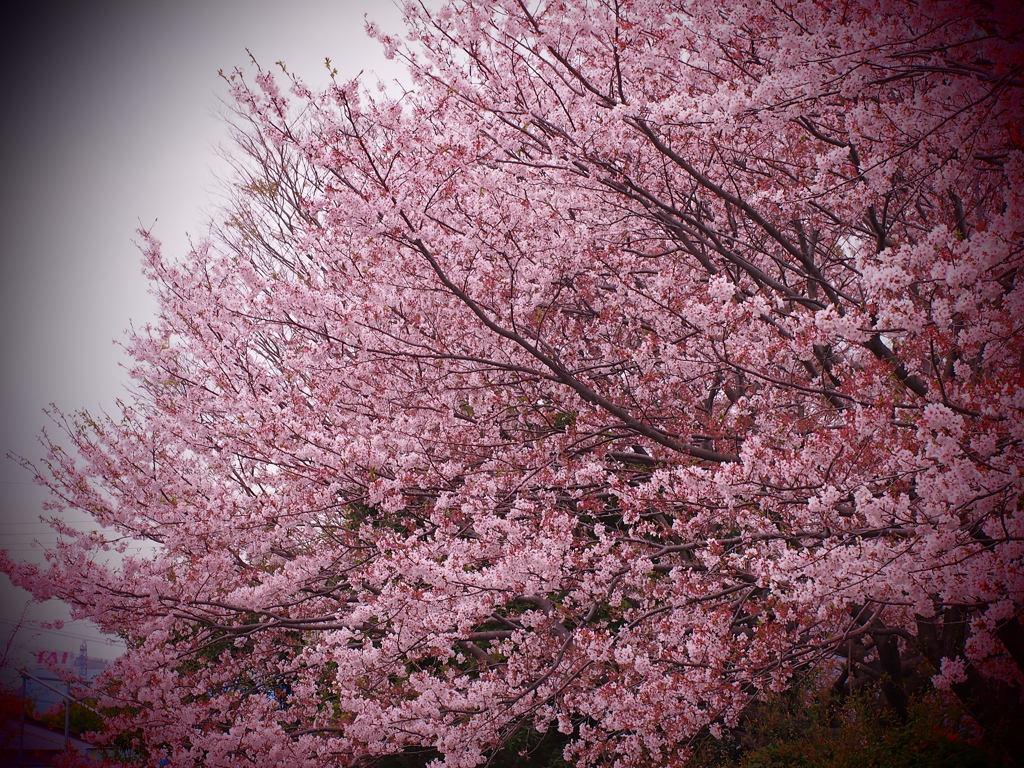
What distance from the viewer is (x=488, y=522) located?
463cm

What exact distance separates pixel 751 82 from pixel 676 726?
4597 mm

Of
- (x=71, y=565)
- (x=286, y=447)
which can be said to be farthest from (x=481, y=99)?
(x=71, y=565)

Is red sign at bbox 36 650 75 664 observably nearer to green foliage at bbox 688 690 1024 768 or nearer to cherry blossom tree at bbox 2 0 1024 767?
cherry blossom tree at bbox 2 0 1024 767

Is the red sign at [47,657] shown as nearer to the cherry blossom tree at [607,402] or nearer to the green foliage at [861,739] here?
the cherry blossom tree at [607,402]

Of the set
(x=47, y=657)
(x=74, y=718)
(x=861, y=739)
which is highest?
(x=74, y=718)

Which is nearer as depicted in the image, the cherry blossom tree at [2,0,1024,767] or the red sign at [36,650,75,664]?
the cherry blossom tree at [2,0,1024,767]

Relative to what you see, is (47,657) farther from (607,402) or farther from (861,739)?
(861,739)

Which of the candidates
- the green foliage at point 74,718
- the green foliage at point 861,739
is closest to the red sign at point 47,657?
the green foliage at point 861,739

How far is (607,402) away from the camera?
4.62 metres

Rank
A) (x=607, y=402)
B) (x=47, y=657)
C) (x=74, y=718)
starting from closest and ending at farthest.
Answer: (x=607, y=402), (x=47, y=657), (x=74, y=718)

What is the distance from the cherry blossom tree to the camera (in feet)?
9.94

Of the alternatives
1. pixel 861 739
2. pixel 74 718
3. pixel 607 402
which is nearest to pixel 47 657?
pixel 607 402

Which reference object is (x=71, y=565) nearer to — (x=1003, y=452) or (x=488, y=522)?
(x=488, y=522)

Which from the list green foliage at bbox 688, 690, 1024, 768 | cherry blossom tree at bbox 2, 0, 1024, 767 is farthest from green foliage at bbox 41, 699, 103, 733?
green foliage at bbox 688, 690, 1024, 768
